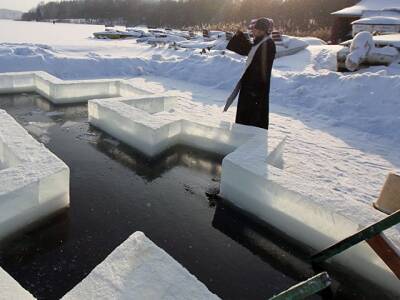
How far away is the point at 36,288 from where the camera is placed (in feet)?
7.97

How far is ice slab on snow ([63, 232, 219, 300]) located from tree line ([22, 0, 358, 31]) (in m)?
31.5

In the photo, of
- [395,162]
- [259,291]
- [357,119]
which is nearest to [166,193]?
[259,291]

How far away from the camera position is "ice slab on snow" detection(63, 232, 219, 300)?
2018 millimetres

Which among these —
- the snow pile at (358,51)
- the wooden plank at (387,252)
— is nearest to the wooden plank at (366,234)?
the wooden plank at (387,252)

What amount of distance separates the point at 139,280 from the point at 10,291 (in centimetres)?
73

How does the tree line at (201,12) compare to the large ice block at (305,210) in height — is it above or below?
above

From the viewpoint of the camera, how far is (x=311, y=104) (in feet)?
26.2

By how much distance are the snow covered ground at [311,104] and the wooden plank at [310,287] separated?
1.78 m

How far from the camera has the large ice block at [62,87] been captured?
7.18 meters

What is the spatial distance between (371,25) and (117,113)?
1838 cm

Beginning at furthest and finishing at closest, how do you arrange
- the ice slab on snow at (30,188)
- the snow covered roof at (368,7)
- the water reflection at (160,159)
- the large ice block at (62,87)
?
the snow covered roof at (368,7) → the large ice block at (62,87) → the water reflection at (160,159) → the ice slab on snow at (30,188)

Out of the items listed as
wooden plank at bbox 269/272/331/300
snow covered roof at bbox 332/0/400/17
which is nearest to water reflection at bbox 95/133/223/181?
wooden plank at bbox 269/272/331/300

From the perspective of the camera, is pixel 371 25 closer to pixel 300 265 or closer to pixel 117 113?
pixel 117 113

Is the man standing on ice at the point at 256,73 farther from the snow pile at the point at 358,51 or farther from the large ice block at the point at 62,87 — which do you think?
the snow pile at the point at 358,51
